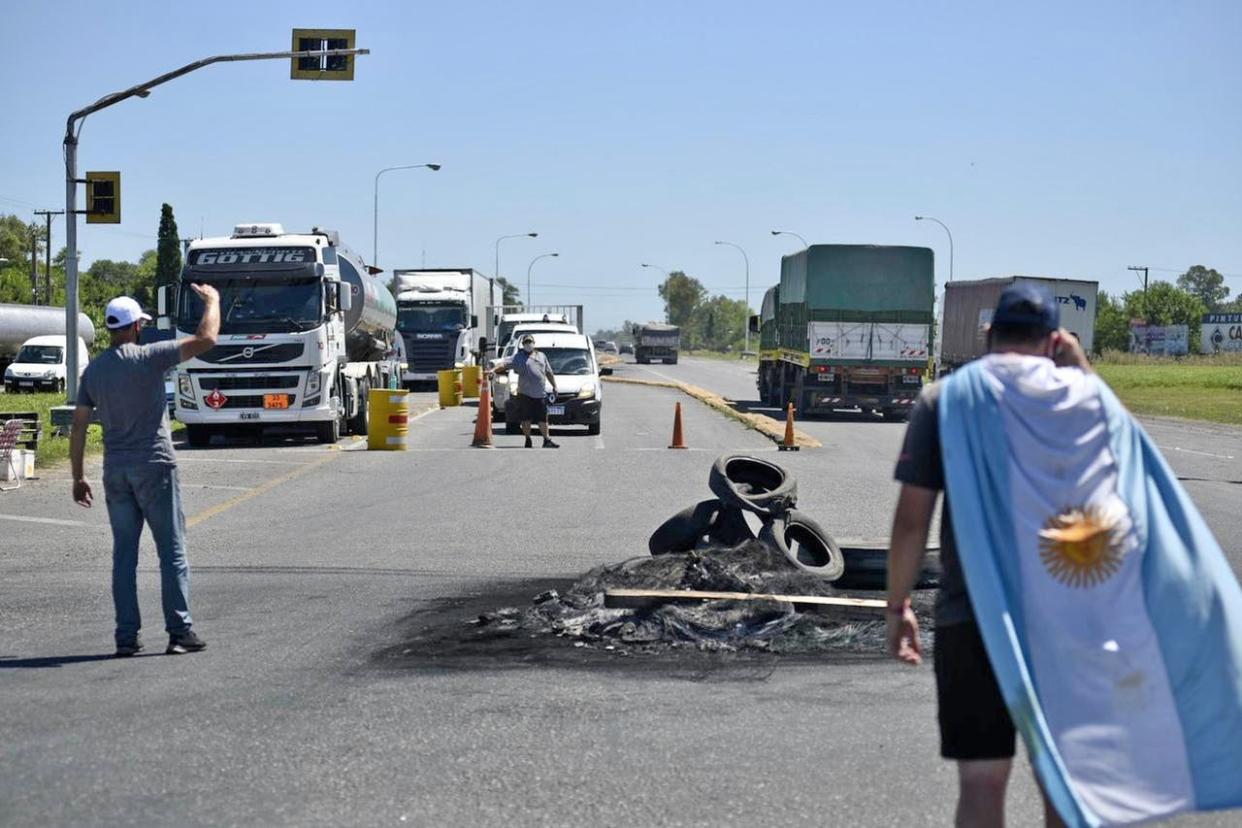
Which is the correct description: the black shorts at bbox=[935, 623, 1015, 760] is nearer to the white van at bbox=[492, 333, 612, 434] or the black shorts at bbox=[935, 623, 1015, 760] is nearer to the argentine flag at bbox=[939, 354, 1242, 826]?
the argentine flag at bbox=[939, 354, 1242, 826]

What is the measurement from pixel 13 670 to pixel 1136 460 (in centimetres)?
578

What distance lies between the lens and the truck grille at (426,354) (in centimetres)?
5084

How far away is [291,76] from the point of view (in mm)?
24125

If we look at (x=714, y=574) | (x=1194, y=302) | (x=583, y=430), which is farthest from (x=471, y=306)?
(x=1194, y=302)

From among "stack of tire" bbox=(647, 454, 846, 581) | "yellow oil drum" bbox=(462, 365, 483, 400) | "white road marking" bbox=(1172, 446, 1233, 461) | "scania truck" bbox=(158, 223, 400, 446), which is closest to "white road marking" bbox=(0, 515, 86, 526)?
"stack of tire" bbox=(647, 454, 846, 581)

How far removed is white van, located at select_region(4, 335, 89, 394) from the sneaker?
142 feet

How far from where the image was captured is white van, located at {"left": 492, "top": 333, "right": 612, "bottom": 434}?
94.0 feet

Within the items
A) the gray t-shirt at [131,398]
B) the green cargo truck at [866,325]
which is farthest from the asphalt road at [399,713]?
the green cargo truck at [866,325]

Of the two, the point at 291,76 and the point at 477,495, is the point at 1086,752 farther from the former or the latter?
the point at 291,76

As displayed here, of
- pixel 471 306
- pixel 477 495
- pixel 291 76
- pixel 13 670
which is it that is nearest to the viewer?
pixel 13 670

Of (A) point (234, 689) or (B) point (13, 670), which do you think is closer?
(A) point (234, 689)

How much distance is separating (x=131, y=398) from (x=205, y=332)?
50 centimetres

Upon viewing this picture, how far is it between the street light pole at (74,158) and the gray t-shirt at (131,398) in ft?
54.8

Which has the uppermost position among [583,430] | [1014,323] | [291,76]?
[291,76]
